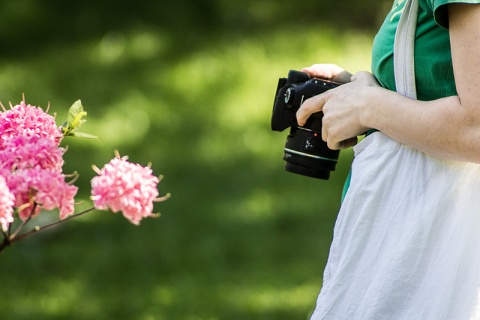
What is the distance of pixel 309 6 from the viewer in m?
6.64

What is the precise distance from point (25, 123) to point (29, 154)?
116 millimetres

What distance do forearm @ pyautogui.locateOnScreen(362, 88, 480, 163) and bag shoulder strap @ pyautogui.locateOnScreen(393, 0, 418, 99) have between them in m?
0.03

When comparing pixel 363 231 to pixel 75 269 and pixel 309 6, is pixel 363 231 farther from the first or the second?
pixel 309 6

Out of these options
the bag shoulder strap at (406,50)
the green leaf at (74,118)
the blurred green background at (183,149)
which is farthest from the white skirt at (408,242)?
the blurred green background at (183,149)

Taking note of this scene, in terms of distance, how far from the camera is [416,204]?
1711 mm

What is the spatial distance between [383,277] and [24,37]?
4781 mm

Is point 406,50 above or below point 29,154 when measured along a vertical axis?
above

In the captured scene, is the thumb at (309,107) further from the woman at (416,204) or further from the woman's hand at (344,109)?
the woman at (416,204)

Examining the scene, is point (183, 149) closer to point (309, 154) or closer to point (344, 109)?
point (309, 154)

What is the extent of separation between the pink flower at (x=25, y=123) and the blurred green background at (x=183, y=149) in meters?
2.02

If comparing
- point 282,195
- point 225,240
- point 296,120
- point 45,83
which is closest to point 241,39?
point 45,83

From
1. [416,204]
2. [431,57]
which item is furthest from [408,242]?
[431,57]

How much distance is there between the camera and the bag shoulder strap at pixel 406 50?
5.59ft

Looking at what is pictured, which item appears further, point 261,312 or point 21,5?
point 21,5
